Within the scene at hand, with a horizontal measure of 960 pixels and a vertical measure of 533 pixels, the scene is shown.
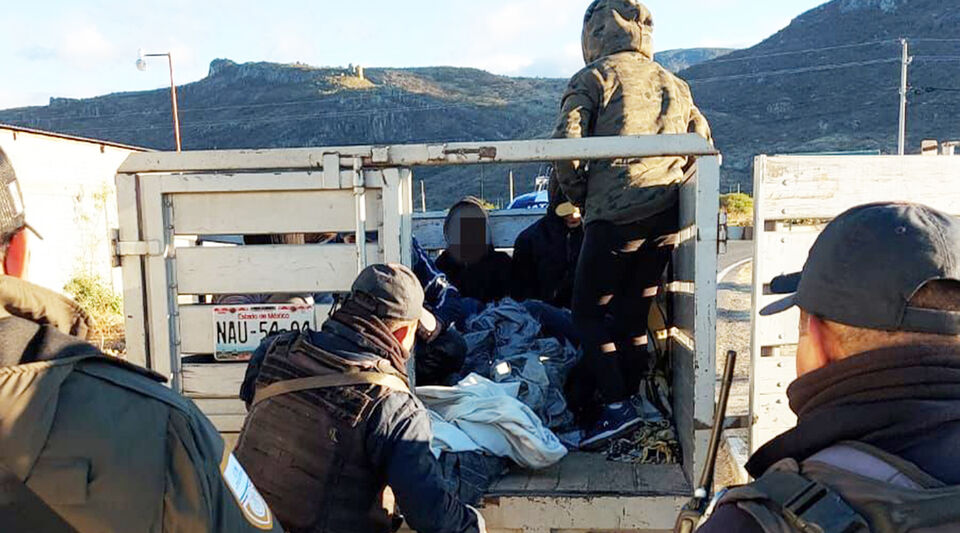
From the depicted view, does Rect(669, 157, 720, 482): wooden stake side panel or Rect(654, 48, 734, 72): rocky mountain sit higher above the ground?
Rect(654, 48, 734, 72): rocky mountain

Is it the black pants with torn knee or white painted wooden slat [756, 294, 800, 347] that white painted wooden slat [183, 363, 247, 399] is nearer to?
the black pants with torn knee

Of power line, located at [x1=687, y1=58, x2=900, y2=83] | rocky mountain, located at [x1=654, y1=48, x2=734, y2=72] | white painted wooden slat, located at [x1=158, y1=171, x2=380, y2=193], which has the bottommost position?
white painted wooden slat, located at [x1=158, y1=171, x2=380, y2=193]

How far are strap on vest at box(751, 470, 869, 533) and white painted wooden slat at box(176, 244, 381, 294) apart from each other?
190cm

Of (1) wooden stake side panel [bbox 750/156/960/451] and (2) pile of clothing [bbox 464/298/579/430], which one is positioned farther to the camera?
(2) pile of clothing [bbox 464/298/579/430]

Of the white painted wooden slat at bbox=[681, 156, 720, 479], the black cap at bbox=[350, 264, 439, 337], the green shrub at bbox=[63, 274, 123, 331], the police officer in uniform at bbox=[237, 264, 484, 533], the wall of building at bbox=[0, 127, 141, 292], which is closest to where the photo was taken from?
the police officer in uniform at bbox=[237, 264, 484, 533]

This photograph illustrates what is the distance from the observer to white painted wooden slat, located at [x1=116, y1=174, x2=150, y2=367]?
111 inches

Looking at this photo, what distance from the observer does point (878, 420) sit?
1159mm

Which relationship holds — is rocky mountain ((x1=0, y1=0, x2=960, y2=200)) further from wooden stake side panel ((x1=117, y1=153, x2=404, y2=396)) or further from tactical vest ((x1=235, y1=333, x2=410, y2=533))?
tactical vest ((x1=235, y1=333, x2=410, y2=533))

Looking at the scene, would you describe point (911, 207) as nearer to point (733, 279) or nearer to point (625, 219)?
point (625, 219)

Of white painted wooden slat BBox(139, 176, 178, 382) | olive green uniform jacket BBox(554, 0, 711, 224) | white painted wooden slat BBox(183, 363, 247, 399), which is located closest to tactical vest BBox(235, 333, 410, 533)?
white painted wooden slat BBox(183, 363, 247, 399)

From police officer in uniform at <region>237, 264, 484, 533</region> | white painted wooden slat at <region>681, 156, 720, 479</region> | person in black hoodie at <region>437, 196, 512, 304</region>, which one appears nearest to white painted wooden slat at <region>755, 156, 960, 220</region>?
white painted wooden slat at <region>681, 156, 720, 479</region>

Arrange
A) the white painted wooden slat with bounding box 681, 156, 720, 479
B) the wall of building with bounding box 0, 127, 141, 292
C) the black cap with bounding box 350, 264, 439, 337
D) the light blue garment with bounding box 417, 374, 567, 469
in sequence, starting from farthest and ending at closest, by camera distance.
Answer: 1. the wall of building with bounding box 0, 127, 141, 292
2. the light blue garment with bounding box 417, 374, 567, 469
3. the white painted wooden slat with bounding box 681, 156, 720, 479
4. the black cap with bounding box 350, 264, 439, 337

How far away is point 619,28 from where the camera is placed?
140 inches

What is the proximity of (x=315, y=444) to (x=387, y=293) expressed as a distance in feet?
1.70
